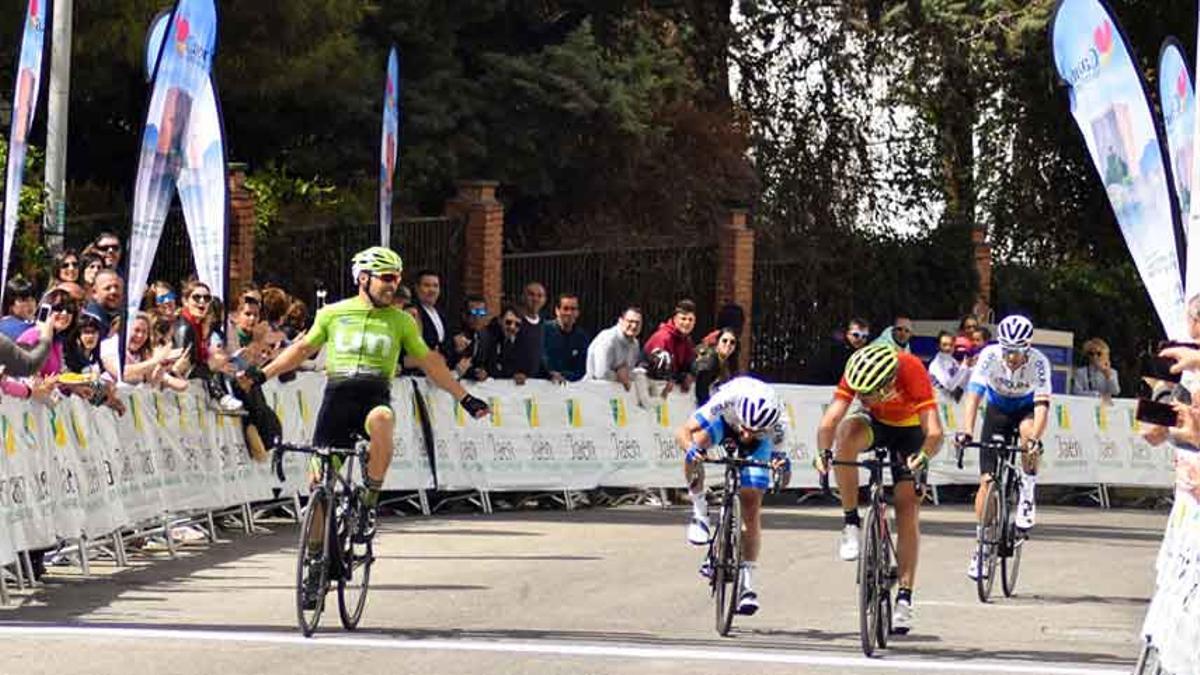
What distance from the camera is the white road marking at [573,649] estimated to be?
45.5 ft

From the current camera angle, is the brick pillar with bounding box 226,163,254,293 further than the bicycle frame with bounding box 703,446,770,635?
Yes

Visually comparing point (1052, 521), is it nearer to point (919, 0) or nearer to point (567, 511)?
point (567, 511)

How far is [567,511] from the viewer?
26.1 metres

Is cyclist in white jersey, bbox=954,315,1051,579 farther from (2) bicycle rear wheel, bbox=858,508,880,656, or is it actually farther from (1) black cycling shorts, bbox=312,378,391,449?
(1) black cycling shorts, bbox=312,378,391,449

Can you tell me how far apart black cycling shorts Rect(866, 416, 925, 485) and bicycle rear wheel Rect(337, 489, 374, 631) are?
2884 mm

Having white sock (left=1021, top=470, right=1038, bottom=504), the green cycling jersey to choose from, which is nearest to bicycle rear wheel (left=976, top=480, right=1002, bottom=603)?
white sock (left=1021, top=470, right=1038, bottom=504)

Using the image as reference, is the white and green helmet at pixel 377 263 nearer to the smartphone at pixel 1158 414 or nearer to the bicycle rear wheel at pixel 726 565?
the bicycle rear wheel at pixel 726 565

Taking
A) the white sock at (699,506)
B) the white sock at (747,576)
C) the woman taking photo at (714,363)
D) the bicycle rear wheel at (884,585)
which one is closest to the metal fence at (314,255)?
the woman taking photo at (714,363)

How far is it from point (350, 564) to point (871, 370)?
2.94m

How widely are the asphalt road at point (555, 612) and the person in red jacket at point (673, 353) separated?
3.53m

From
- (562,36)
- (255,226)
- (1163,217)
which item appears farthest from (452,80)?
(1163,217)

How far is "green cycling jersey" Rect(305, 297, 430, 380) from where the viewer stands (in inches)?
607

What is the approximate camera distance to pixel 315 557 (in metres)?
14.7

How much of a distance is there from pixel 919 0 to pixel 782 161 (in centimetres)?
476
